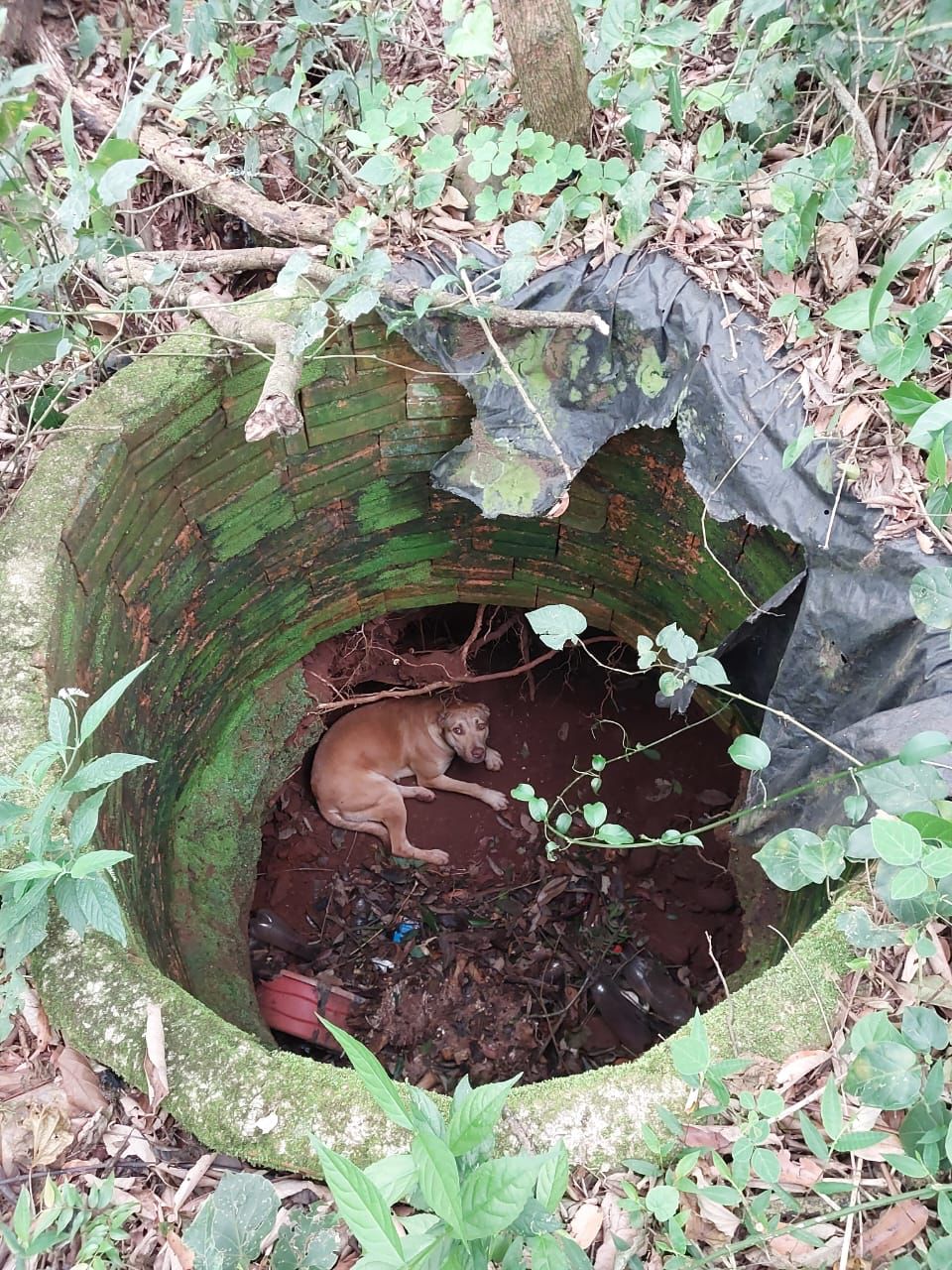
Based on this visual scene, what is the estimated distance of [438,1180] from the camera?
45.6 inches

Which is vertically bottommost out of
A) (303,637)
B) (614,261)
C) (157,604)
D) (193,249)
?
(303,637)

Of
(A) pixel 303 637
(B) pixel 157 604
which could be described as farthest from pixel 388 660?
(B) pixel 157 604

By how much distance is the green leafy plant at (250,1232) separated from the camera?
149 centimetres

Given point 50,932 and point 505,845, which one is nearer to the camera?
point 50,932

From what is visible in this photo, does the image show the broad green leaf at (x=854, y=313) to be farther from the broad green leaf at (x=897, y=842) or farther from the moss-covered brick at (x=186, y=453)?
the moss-covered brick at (x=186, y=453)

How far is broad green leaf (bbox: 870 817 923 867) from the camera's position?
1.61 m

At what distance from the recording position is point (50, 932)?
2.02 meters

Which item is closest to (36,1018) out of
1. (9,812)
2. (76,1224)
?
(76,1224)

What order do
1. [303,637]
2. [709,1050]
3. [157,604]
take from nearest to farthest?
[709,1050], [157,604], [303,637]

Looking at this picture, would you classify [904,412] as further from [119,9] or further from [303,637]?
[119,9]

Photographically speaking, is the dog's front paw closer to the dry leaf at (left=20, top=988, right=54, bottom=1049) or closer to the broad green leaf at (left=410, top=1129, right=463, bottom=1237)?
the dry leaf at (left=20, top=988, right=54, bottom=1049)

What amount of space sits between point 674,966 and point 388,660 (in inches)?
96.9

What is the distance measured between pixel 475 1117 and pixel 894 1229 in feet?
3.27

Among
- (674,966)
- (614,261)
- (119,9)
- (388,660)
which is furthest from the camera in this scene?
(388,660)
